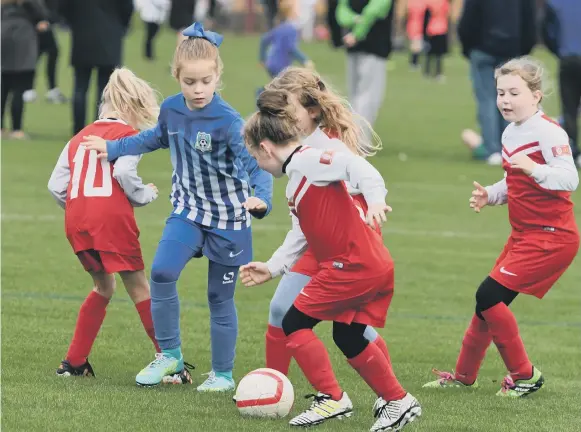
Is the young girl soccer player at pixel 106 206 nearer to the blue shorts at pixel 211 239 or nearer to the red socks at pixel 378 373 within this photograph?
the blue shorts at pixel 211 239

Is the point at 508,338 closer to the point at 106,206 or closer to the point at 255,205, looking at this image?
the point at 255,205

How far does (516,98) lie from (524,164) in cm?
51

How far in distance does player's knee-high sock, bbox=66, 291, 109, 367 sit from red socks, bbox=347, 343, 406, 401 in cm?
172

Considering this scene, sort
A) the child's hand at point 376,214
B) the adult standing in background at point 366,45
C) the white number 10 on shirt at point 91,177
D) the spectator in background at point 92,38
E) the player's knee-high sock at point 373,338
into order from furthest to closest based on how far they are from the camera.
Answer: the adult standing in background at point 366,45 → the spectator in background at point 92,38 → the white number 10 on shirt at point 91,177 → the player's knee-high sock at point 373,338 → the child's hand at point 376,214

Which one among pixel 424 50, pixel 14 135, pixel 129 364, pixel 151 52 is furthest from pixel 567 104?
pixel 424 50

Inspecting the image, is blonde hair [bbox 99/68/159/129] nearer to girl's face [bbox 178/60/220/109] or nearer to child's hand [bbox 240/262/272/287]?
girl's face [bbox 178/60/220/109]

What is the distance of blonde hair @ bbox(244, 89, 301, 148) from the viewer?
5.75m

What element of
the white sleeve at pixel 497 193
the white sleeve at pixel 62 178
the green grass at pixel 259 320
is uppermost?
the white sleeve at pixel 497 193

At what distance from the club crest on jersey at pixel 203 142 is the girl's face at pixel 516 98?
5.01 ft

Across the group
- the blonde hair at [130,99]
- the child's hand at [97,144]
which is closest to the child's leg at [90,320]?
the child's hand at [97,144]

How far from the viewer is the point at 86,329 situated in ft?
22.4

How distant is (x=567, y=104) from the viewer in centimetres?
1563

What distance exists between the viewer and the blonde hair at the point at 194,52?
643 centimetres

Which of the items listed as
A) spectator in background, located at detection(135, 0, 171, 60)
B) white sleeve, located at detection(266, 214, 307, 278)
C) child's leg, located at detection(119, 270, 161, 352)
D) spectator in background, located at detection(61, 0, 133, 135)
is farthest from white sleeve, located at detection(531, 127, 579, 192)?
spectator in background, located at detection(135, 0, 171, 60)
